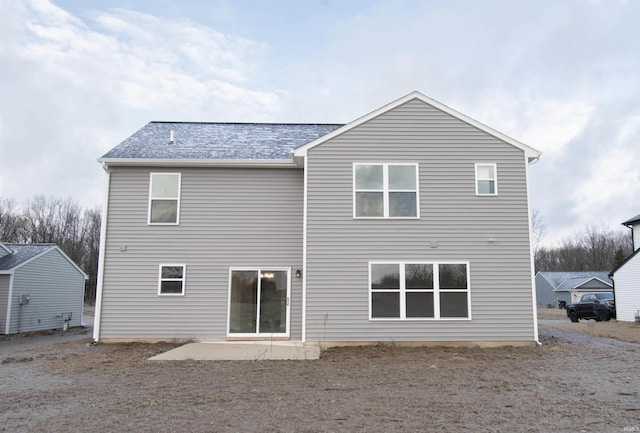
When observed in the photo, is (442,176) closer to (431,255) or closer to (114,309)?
(431,255)

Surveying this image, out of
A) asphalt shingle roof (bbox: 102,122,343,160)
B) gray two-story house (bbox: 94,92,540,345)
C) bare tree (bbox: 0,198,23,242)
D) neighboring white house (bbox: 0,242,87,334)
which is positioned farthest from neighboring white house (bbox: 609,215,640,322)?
bare tree (bbox: 0,198,23,242)

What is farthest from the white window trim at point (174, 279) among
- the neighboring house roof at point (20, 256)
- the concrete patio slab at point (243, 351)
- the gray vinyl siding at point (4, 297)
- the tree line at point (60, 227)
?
the tree line at point (60, 227)

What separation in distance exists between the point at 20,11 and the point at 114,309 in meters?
9.77

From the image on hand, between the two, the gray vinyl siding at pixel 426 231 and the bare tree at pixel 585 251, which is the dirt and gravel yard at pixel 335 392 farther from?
the bare tree at pixel 585 251

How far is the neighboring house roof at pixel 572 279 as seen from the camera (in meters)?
41.8

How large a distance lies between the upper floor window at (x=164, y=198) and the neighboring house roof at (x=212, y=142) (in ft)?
1.79

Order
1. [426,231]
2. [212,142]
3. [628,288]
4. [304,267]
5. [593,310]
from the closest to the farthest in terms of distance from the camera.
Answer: [304,267] → [426,231] → [212,142] → [628,288] → [593,310]

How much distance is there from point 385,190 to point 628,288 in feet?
59.3

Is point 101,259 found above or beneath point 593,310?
above

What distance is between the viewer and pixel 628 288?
2322 cm

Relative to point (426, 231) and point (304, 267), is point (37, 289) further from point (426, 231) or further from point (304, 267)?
point (426, 231)

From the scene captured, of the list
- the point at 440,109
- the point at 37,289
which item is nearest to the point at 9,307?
the point at 37,289

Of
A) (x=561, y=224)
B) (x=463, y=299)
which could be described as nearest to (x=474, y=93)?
(x=463, y=299)

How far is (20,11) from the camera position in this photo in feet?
46.4
